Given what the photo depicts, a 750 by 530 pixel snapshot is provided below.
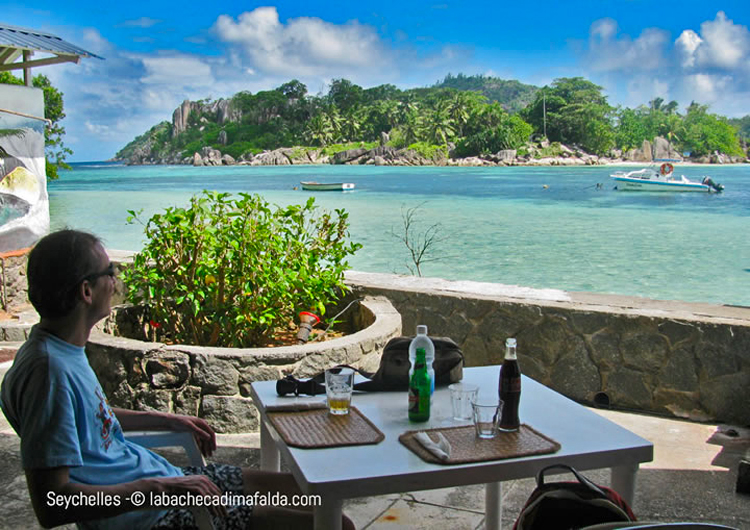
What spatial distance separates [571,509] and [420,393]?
55 cm

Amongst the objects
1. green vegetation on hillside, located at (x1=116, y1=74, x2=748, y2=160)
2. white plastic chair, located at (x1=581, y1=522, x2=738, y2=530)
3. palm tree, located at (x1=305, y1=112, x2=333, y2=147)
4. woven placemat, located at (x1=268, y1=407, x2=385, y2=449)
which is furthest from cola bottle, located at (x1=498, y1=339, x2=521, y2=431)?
palm tree, located at (x1=305, y1=112, x2=333, y2=147)

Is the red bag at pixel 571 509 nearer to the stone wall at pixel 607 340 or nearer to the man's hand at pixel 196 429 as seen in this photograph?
the man's hand at pixel 196 429

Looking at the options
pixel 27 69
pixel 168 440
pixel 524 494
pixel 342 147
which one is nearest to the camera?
pixel 168 440

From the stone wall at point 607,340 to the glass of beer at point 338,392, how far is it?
2.46m

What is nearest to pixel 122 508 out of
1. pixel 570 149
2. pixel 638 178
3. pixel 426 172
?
pixel 638 178

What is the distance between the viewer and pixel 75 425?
4.70 ft

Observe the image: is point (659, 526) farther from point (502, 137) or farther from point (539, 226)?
point (502, 137)

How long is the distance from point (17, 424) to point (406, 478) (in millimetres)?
826

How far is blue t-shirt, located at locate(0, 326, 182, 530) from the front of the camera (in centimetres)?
138

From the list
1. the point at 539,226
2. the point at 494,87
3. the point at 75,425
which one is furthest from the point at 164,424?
the point at 494,87

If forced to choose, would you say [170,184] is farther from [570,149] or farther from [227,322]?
[227,322]

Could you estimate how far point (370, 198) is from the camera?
54125mm

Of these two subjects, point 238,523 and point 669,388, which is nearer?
point 238,523

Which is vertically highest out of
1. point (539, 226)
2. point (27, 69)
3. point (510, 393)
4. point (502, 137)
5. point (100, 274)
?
point (502, 137)
